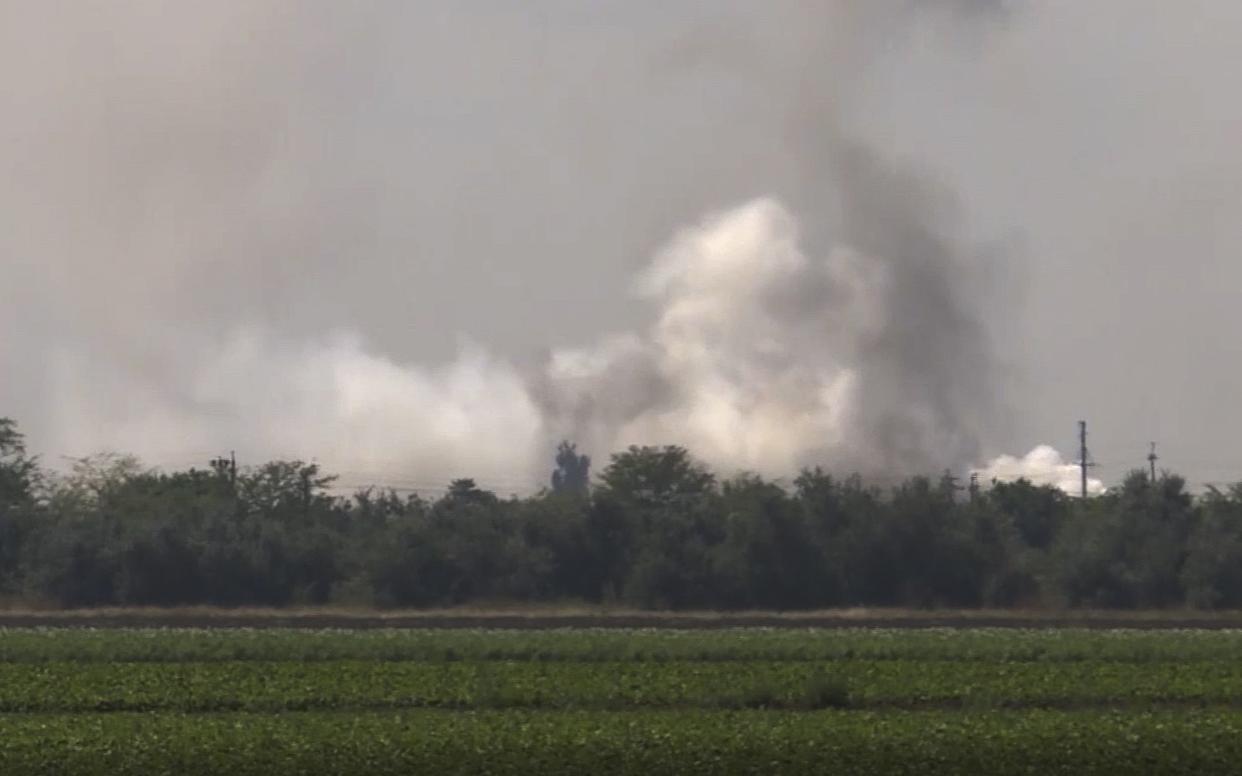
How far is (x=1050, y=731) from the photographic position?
41.0m

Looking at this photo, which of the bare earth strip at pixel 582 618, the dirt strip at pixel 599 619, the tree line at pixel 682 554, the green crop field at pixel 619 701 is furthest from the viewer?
the tree line at pixel 682 554

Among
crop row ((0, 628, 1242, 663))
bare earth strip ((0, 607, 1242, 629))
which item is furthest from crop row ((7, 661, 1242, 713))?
bare earth strip ((0, 607, 1242, 629))

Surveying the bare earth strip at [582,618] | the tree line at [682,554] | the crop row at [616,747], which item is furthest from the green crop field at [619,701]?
the tree line at [682,554]

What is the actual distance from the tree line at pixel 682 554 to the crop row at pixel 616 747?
49.3 meters

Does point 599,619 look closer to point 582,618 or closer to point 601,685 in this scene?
point 582,618

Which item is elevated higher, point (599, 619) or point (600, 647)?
point (599, 619)

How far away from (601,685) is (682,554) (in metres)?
43.1

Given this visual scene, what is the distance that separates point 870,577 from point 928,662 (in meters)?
35.4

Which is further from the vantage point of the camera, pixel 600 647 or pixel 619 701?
pixel 600 647

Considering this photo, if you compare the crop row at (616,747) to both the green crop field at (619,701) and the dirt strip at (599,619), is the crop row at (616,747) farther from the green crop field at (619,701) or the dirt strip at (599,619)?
the dirt strip at (599,619)

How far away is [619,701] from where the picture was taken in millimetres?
49250

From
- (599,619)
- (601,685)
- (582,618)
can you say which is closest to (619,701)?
(601,685)

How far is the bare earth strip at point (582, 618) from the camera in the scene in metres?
78.7

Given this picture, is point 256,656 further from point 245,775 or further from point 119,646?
point 245,775
